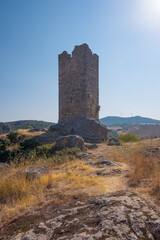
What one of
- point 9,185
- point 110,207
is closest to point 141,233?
point 110,207

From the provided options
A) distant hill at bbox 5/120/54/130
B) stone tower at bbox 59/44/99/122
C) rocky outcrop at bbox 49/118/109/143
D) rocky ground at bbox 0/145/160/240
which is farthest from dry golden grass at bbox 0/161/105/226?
distant hill at bbox 5/120/54/130

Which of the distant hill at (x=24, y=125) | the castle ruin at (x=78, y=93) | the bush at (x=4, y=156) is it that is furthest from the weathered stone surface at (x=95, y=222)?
the distant hill at (x=24, y=125)

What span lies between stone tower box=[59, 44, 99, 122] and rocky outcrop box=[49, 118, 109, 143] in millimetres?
766

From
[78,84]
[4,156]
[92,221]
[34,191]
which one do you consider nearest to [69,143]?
[4,156]

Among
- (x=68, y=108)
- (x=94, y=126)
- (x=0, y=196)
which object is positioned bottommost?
(x=0, y=196)

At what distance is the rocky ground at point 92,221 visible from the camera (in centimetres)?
150

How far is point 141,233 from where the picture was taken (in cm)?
150

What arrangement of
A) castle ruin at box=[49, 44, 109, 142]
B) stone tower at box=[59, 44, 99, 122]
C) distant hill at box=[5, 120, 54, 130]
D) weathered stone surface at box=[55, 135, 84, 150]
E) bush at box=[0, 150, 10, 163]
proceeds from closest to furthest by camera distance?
1. weathered stone surface at box=[55, 135, 84, 150]
2. bush at box=[0, 150, 10, 163]
3. castle ruin at box=[49, 44, 109, 142]
4. stone tower at box=[59, 44, 99, 122]
5. distant hill at box=[5, 120, 54, 130]

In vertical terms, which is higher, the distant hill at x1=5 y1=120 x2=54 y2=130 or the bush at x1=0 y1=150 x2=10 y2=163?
the distant hill at x1=5 y1=120 x2=54 y2=130

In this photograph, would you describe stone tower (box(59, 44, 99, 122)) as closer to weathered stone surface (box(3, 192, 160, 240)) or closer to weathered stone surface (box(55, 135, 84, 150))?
weathered stone surface (box(55, 135, 84, 150))

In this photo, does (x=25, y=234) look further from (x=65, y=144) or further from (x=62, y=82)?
(x=62, y=82)

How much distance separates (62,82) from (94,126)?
599 centimetres

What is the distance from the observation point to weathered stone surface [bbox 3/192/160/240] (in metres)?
1.49

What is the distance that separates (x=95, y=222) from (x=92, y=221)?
0.04 meters
